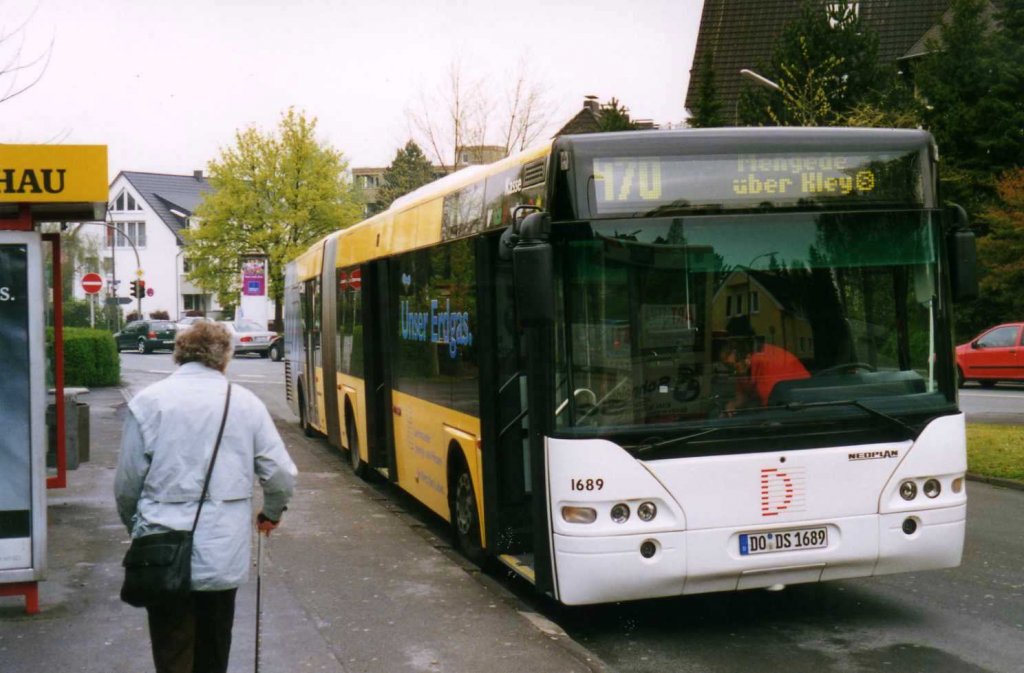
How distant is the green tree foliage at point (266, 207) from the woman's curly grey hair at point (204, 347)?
60184 millimetres

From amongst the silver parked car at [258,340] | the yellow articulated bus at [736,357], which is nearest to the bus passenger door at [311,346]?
the yellow articulated bus at [736,357]

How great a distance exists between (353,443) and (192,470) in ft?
32.6

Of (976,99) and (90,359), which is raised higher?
(976,99)

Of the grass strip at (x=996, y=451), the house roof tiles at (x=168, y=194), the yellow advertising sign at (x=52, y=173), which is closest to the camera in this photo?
the yellow advertising sign at (x=52, y=173)

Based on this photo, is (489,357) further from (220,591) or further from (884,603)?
(220,591)

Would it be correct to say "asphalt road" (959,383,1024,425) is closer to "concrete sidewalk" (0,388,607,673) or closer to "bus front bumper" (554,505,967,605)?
"concrete sidewalk" (0,388,607,673)

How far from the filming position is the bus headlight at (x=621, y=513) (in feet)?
22.6

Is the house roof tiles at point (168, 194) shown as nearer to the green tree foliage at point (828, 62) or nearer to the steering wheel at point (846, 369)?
the green tree foliage at point (828, 62)

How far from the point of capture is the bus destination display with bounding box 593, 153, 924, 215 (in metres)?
7.08

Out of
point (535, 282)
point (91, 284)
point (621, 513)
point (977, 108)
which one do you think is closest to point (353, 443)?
point (621, 513)

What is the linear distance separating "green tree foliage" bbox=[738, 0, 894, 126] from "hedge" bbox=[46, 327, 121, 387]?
57.9 ft

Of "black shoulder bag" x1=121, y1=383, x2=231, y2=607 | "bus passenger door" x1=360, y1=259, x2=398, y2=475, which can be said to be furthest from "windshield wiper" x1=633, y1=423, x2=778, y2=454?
"bus passenger door" x1=360, y1=259, x2=398, y2=475

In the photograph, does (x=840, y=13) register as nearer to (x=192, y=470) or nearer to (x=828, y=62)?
(x=828, y=62)

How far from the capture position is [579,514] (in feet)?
22.7
